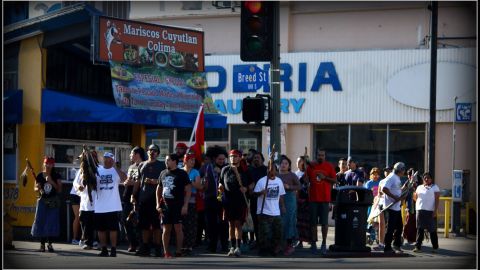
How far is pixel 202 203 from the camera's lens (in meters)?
17.1

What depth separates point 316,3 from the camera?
3109 centimetres

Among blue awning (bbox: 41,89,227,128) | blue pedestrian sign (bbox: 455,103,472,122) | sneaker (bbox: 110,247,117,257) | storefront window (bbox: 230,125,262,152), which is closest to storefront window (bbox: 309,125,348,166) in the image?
storefront window (bbox: 230,125,262,152)

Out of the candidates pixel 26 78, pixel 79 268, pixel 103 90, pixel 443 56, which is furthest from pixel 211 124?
pixel 443 56

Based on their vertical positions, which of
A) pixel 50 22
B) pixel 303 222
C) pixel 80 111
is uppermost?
pixel 50 22

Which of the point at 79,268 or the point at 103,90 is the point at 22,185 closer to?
the point at 103,90

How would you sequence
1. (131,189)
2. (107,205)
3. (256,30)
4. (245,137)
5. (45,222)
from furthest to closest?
(245,137) < (131,189) < (45,222) < (107,205) < (256,30)

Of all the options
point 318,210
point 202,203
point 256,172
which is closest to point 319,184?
point 318,210

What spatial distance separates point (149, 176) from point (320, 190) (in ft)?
10.8

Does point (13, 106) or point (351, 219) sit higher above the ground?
point (13, 106)

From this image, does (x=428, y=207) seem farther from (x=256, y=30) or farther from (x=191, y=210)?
(x=256, y=30)

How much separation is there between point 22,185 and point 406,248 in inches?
297

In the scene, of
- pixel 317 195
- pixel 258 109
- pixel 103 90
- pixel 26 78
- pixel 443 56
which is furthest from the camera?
pixel 443 56

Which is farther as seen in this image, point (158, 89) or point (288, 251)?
point (158, 89)

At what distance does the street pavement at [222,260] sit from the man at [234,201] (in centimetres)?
34
